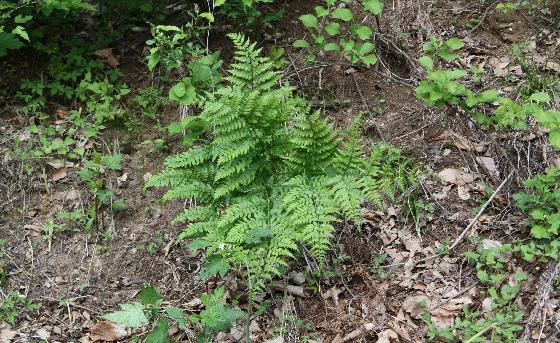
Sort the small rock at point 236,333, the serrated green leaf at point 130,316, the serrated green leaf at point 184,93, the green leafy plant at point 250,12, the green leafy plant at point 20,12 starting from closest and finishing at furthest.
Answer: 1. the serrated green leaf at point 130,316
2. the small rock at point 236,333
3. the serrated green leaf at point 184,93
4. the green leafy plant at point 20,12
5. the green leafy plant at point 250,12

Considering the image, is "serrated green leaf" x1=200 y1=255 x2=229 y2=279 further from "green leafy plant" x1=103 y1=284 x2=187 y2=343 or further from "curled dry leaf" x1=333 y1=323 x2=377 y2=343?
"curled dry leaf" x1=333 y1=323 x2=377 y2=343

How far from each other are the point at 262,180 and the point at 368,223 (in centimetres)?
95

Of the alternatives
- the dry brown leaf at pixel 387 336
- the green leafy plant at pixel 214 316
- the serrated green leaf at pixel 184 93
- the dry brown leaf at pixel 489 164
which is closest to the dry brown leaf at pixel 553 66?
the dry brown leaf at pixel 489 164

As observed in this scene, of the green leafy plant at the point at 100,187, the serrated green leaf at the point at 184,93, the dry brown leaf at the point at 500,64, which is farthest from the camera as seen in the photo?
the dry brown leaf at the point at 500,64

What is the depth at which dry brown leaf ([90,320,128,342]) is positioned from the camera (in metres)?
4.08

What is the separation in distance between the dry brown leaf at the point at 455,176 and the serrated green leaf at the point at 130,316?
2.48 m

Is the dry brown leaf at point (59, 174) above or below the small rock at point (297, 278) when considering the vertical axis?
above

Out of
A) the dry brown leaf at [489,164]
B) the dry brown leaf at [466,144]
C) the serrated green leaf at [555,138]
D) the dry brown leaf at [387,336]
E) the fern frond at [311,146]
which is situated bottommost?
the dry brown leaf at [387,336]

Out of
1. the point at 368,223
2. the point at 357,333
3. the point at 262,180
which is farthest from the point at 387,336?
the point at 262,180

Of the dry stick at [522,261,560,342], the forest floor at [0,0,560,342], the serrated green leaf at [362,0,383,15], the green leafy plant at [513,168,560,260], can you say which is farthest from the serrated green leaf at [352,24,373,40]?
the dry stick at [522,261,560,342]

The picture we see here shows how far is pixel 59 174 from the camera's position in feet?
17.0

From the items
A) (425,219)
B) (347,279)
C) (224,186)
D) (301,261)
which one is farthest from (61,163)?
(425,219)

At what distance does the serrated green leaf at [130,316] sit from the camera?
3.33 metres

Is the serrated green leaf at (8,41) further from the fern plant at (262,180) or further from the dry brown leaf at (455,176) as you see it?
the dry brown leaf at (455,176)
